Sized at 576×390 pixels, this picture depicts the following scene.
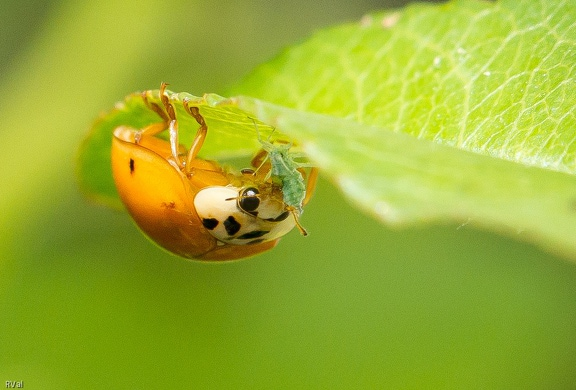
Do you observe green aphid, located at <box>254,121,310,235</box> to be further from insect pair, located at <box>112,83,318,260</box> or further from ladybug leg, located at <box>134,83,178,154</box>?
ladybug leg, located at <box>134,83,178,154</box>

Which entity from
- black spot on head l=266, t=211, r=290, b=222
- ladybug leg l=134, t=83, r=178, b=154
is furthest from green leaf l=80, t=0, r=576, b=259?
black spot on head l=266, t=211, r=290, b=222

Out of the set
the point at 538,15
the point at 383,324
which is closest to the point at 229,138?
the point at 538,15

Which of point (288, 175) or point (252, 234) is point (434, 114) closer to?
point (288, 175)

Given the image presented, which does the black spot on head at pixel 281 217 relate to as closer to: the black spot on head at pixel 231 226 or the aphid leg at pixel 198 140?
the black spot on head at pixel 231 226

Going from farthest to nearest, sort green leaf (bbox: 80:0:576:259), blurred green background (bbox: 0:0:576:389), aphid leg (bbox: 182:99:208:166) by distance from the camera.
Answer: blurred green background (bbox: 0:0:576:389) < aphid leg (bbox: 182:99:208:166) < green leaf (bbox: 80:0:576:259)

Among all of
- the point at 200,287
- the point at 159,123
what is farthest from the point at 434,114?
the point at 200,287

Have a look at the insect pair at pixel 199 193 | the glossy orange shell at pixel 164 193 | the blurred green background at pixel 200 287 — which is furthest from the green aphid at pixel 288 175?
the blurred green background at pixel 200 287

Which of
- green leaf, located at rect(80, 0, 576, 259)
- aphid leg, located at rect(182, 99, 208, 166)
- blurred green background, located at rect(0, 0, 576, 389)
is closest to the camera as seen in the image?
green leaf, located at rect(80, 0, 576, 259)
